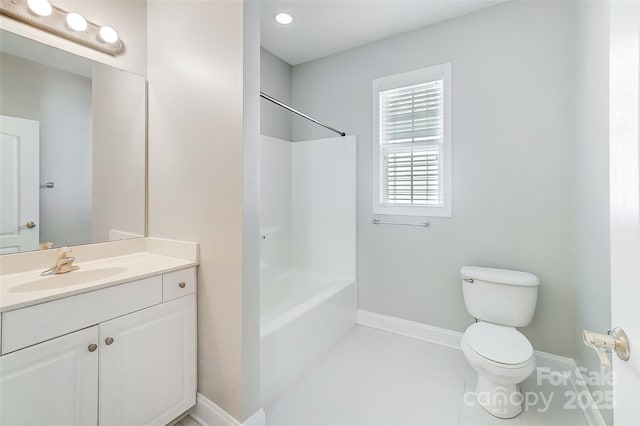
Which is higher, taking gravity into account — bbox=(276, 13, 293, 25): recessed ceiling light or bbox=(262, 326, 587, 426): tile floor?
bbox=(276, 13, 293, 25): recessed ceiling light

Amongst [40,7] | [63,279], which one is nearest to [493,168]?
[63,279]

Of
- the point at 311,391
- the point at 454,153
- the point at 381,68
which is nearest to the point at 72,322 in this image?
the point at 311,391

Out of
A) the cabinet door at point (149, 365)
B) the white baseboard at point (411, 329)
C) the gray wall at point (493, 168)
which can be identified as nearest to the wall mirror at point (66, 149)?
the cabinet door at point (149, 365)

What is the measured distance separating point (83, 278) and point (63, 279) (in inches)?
3.0

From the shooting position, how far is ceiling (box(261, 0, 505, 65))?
2.13 meters

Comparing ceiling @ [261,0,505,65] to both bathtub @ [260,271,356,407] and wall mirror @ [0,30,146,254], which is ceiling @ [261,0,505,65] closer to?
wall mirror @ [0,30,146,254]

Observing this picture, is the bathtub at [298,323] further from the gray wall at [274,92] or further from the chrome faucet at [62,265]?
the gray wall at [274,92]

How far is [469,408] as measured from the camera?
5.46 ft

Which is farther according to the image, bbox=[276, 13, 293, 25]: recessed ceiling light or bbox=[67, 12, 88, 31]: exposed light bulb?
bbox=[276, 13, 293, 25]: recessed ceiling light

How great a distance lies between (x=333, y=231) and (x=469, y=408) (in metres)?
1.72

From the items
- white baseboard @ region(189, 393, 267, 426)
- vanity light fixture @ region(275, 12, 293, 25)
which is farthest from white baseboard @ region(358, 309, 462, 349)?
vanity light fixture @ region(275, 12, 293, 25)

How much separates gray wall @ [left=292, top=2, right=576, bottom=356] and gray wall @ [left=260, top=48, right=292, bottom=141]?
798 millimetres

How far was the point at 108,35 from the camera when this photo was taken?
163cm

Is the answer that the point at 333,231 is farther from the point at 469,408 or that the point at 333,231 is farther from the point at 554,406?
the point at 554,406
